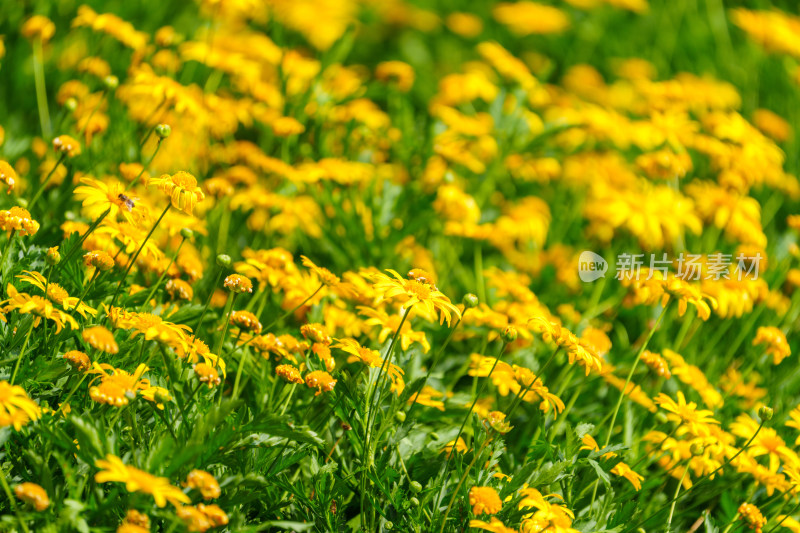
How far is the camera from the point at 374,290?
1.98 m

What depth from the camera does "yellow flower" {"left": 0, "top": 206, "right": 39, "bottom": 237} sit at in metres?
1.82

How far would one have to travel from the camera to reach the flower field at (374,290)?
5.81 ft

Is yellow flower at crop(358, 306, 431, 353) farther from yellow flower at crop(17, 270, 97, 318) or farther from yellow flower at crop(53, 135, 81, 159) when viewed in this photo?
yellow flower at crop(53, 135, 81, 159)

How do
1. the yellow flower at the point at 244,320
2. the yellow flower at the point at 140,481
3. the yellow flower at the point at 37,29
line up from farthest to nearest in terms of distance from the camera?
the yellow flower at the point at 37,29 < the yellow flower at the point at 244,320 < the yellow flower at the point at 140,481

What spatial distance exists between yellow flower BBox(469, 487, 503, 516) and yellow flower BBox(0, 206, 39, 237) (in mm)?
1169

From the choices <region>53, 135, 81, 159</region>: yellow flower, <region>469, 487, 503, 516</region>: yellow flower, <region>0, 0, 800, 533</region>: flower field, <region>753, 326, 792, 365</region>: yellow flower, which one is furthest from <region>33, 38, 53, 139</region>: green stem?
<region>753, 326, 792, 365</region>: yellow flower

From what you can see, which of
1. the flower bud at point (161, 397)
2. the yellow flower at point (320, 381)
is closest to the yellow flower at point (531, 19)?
the yellow flower at point (320, 381)

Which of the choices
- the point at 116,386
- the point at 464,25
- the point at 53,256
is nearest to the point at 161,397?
the point at 116,386

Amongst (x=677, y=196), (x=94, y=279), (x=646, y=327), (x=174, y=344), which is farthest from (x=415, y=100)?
(x=174, y=344)

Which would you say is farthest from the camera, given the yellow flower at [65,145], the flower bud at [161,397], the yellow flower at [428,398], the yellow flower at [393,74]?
the yellow flower at [393,74]

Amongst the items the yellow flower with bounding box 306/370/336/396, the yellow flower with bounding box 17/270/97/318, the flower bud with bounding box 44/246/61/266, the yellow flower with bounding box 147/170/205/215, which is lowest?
the yellow flower with bounding box 306/370/336/396

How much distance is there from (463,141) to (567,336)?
184 centimetres

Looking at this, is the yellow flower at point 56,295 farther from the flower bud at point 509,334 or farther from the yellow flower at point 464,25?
the yellow flower at point 464,25

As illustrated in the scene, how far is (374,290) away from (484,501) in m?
0.56
